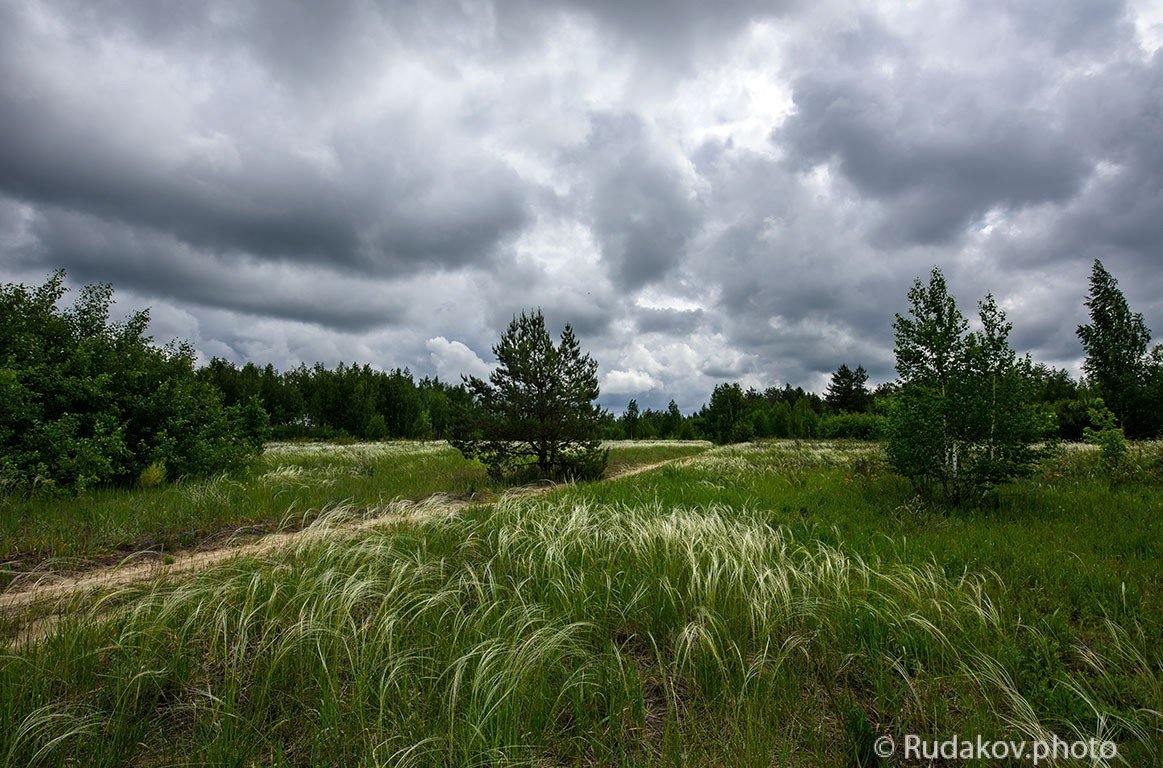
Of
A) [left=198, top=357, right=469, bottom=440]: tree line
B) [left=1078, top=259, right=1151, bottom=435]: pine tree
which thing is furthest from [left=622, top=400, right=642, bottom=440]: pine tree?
[left=1078, top=259, right=1151, bottom=435]: pine tree

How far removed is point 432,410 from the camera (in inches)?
3145

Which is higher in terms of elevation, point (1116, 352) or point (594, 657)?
point (1116, 352)

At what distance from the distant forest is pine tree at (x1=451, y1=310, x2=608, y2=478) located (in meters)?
24.5

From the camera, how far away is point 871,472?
10930 millimetres

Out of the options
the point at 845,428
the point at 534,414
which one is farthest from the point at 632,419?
the point at 534,414

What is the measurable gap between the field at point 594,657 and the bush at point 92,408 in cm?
731

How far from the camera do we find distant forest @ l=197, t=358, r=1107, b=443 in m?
44.8

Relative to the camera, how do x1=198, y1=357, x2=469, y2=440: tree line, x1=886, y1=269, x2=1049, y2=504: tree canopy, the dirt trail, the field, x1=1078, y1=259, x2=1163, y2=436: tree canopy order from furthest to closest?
x1=198, y1=357, x2=469, y2=440: tree line
x1=1078, y1=259, x2=1163, y2=436: tree canopy
x1=886, y1=269, x2=1049, y2=504: tree canopy
the dirt trail
the field

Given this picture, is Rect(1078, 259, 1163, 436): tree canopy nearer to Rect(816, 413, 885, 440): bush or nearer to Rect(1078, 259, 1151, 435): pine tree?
Rect(1078, 259, 1151, 435): pine tree

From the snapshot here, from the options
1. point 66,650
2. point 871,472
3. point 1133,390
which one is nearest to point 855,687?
point 66,650

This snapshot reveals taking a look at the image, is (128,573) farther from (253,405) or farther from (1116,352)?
(1116,352)

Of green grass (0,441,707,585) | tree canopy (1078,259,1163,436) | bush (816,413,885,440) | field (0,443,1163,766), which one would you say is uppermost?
tree canopy (1078,259,1163,436)

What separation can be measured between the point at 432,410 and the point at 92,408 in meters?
71.7

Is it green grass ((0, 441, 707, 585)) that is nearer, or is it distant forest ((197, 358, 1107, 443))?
green grass ((0, 441, 707, 585))
